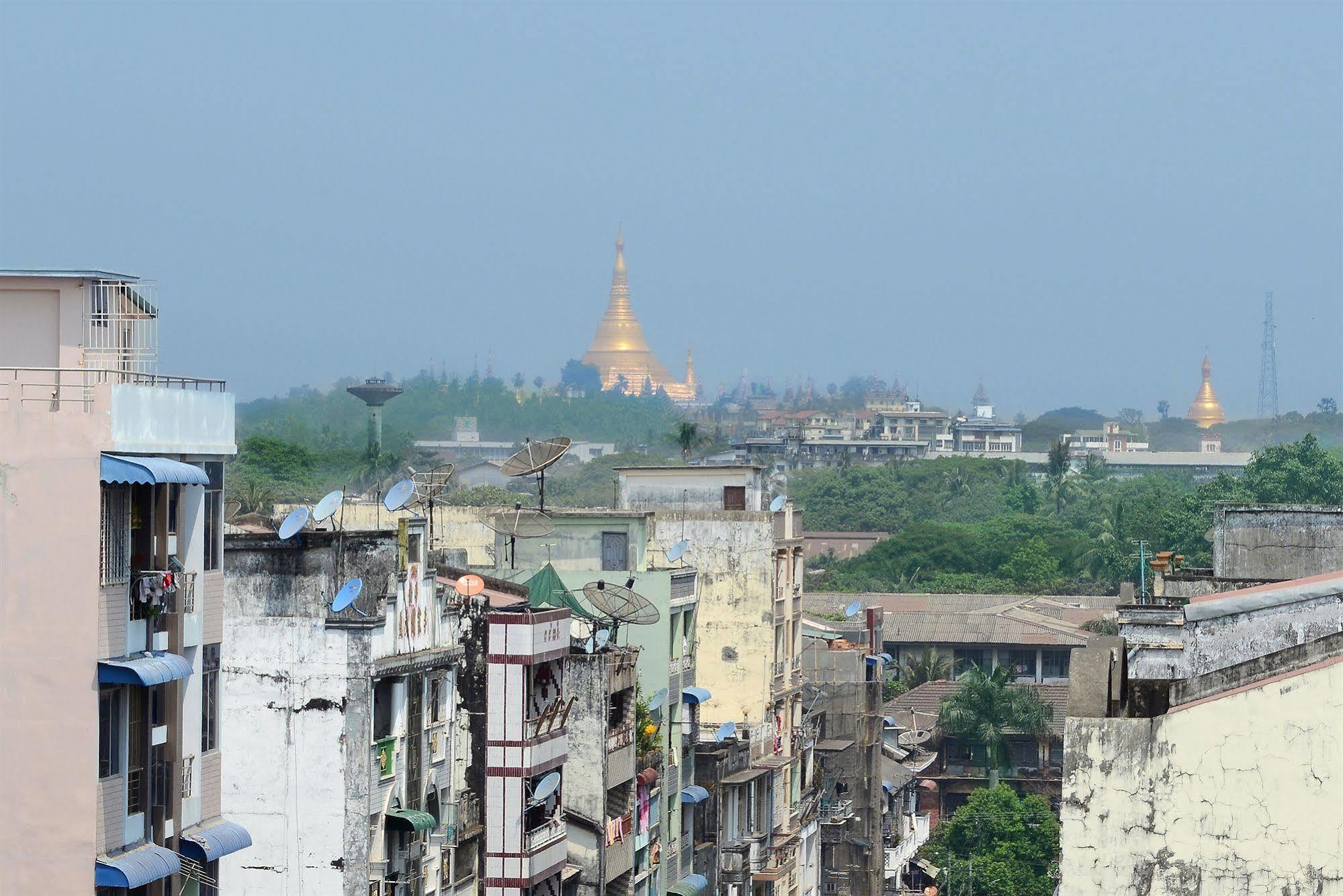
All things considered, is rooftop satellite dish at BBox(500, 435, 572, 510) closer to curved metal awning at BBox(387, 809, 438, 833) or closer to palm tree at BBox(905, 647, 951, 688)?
curved metal awning at BBox(387, 809, 438, 833)

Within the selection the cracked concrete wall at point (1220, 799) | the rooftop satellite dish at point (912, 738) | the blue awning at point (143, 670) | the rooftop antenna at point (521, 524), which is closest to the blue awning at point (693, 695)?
the rooftop antenna at point (521, 524)

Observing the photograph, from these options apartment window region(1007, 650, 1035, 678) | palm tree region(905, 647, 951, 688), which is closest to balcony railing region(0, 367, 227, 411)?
palm tree region(905, 647, 951, 688)

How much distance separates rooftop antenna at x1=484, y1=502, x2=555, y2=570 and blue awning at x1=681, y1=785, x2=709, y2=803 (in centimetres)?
605

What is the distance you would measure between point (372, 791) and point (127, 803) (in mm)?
7567

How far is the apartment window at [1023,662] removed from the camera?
10781 cm

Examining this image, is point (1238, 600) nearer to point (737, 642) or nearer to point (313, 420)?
point (737, 642)

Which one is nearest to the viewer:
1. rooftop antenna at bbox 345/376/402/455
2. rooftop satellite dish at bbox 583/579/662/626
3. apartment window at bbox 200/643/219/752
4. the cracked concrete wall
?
the cracked concrete wall

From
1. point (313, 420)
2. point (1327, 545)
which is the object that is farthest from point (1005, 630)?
point (1327, 545)

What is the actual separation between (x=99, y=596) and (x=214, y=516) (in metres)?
3.75

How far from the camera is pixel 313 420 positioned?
446 ft

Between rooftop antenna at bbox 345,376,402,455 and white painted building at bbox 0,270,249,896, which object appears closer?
white painted building at bbox 0,270,249,896

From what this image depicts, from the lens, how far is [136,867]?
22.6 metres

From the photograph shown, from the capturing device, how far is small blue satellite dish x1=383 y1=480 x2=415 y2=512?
33.1 metres

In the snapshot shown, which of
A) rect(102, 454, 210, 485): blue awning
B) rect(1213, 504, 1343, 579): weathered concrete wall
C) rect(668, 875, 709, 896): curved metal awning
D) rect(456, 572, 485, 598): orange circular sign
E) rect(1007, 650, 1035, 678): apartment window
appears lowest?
rect(1007, 650, 1035, 678): apartment window
